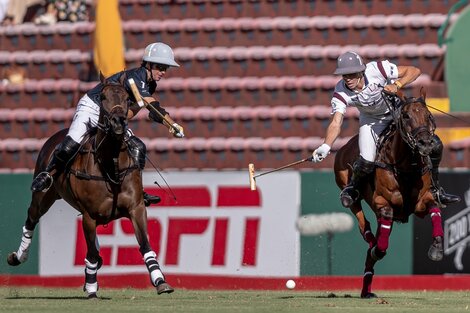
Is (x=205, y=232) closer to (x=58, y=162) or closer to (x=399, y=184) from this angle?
(x=58, y=162)

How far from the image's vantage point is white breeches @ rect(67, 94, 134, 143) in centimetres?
1404

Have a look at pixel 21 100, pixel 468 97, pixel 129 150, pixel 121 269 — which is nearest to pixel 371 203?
pixel 129 150

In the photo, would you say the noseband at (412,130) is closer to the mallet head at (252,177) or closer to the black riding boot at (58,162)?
the mallet head at (252,177)

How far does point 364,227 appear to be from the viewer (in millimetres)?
14547

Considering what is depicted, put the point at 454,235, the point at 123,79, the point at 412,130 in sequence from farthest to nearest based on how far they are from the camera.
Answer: the point at 454,235, the point at 123,79, the point at 412,130

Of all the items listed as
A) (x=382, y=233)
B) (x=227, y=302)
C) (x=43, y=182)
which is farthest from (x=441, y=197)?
(x=43, y=182)

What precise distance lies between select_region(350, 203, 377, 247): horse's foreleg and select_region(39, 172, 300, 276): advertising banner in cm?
220

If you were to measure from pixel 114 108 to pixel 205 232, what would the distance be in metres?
4.58

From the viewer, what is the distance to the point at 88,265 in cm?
1366

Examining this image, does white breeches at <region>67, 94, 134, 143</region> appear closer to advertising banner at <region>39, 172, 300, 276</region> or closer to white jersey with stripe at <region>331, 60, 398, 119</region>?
white jersey with stripe at <region>331, 60, 398, 119</region>

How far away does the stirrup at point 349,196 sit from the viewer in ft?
46.1

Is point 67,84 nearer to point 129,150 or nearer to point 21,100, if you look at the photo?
point 21,100

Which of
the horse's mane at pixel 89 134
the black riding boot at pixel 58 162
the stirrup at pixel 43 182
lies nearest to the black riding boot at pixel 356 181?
the horse's mane at pixel 89 134

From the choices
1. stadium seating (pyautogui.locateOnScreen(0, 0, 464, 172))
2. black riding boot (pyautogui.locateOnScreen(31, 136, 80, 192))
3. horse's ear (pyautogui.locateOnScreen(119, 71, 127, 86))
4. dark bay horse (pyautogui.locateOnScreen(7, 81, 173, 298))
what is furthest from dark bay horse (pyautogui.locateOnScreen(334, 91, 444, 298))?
stadium seating (pyautogui.locateOnScreen(0, 0, 464, 172))
